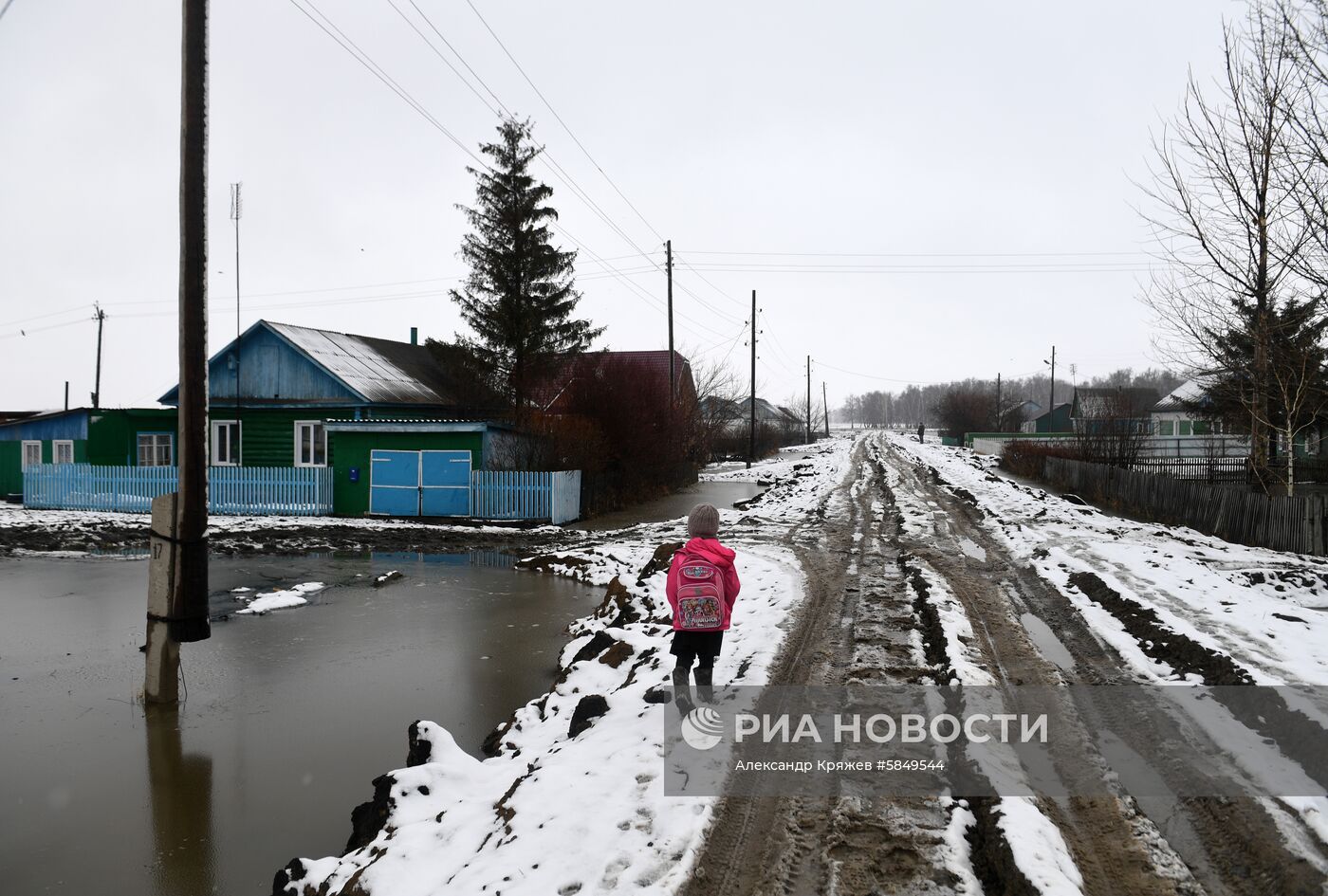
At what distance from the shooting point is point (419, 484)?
21.0 meters

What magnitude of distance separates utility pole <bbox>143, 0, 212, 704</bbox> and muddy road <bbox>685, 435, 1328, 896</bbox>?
5.12 m

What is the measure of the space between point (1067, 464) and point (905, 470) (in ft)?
27.3

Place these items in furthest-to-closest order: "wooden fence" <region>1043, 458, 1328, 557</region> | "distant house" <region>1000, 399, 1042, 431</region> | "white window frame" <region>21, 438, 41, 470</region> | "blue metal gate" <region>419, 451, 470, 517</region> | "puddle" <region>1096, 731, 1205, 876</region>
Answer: "distant house" <region>1000, 399, 1042, 431</region>, "white window frame" <region>21, 438, 41, 470</region>, "blue metal gate" <region>419, 451, 470, 517</region>, "wooden fence" <region>1043, 458, 1328, 557</region>, "puddle" <region>1096, 731, 1205, 876</region>

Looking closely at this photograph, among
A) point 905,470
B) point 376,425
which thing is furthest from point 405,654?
point 905,470

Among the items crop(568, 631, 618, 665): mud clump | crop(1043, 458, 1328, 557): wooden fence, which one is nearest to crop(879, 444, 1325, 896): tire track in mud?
crop(568, 631, 618, 665): mud clump

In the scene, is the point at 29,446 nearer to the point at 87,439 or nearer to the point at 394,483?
the point at 87,439

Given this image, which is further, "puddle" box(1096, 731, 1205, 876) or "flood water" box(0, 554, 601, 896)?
"flood water" box(0, 554, 601, 896)

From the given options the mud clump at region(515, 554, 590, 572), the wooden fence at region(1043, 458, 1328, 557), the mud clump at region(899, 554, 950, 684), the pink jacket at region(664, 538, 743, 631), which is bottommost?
the mud clump at region(515, 554, 590, 572)

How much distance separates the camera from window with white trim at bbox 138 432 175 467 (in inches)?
1046

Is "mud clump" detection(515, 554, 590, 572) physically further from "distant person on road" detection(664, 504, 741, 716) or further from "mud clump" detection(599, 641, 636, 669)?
"distant person on road" detection(664, 504, 741, 716)

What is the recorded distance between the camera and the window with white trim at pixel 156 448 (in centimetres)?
2656

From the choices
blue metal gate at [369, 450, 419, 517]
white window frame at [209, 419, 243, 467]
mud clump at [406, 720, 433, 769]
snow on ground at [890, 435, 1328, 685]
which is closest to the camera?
mud clump at [406, 720, 433, 769]

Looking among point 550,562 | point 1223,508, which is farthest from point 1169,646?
point 1223,508

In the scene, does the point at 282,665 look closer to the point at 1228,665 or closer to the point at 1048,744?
the point at 1048,744
